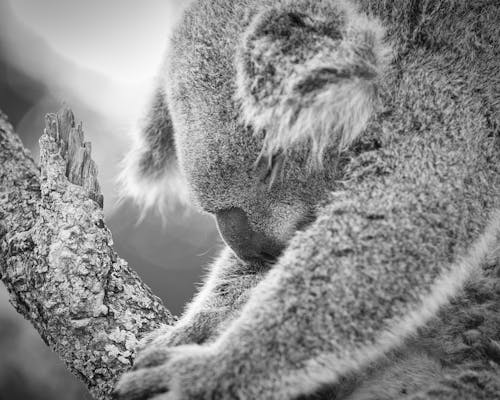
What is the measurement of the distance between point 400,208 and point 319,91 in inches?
23.5

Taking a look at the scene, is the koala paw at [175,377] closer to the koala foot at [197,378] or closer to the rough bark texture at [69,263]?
the koala foot at [197,378]

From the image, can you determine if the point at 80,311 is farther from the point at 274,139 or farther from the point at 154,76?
the point at 154,76

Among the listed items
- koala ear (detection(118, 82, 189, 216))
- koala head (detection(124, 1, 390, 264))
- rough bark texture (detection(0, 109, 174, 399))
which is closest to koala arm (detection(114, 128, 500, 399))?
koala head (detection(124, 1, 390, 264))

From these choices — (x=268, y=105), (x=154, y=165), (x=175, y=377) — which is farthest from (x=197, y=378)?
(x=154, y=165)

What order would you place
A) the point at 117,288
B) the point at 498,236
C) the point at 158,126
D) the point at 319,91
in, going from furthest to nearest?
the point at 158,126 < the point at 117,288 < the point at 498,236 < the point at 319,91

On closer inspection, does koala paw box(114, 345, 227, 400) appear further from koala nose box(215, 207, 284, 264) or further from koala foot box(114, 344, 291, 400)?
koala nose box(215, 207, 284, 264)

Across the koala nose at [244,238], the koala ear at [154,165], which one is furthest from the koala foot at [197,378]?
the koala ear at [154,165]

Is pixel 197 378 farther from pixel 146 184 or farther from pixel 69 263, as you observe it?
pixel 146 184

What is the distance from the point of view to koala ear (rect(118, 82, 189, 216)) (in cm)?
350

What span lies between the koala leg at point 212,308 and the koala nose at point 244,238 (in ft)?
0.89

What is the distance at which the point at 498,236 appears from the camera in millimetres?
2604

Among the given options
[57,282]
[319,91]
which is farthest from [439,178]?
[57,282]

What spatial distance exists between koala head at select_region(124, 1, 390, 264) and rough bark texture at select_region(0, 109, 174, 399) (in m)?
0.64

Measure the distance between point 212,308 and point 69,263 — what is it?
89 cm
